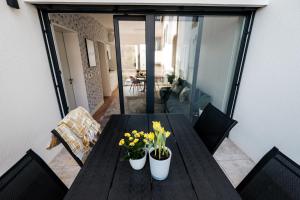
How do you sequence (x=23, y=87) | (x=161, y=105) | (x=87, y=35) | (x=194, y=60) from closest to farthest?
1. (x=23, y=87)
2. (x=194, y=60)
3. (x=161, y=105)
4. (x=87, y=35)

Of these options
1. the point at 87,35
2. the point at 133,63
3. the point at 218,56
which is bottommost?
the point at 133,63

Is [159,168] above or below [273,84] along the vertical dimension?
below

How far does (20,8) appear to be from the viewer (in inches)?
62.6

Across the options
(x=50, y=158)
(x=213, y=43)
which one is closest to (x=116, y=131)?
(x=50, y=158)

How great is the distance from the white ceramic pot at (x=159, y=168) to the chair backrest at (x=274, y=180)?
489 mm

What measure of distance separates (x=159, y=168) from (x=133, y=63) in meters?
2.06

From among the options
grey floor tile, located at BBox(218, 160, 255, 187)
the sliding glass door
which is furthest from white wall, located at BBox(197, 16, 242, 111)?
grey floor tile, located at BBox(218, 160, 255, 187)

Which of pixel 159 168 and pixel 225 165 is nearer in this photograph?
pixel 159 168

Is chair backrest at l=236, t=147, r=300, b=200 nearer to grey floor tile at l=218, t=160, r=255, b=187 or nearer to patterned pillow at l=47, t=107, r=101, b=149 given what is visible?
grey floor tile at l=218, t=160, r=255, b=187

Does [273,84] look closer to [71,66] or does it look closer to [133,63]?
→ [133,63]

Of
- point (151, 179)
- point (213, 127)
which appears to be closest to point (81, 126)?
point (151, 179)

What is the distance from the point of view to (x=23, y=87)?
1606mm

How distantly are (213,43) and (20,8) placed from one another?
2798mm

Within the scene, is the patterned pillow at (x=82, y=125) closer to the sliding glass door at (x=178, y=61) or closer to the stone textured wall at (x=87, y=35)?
the sliding glass door at (x=178, y=61)
